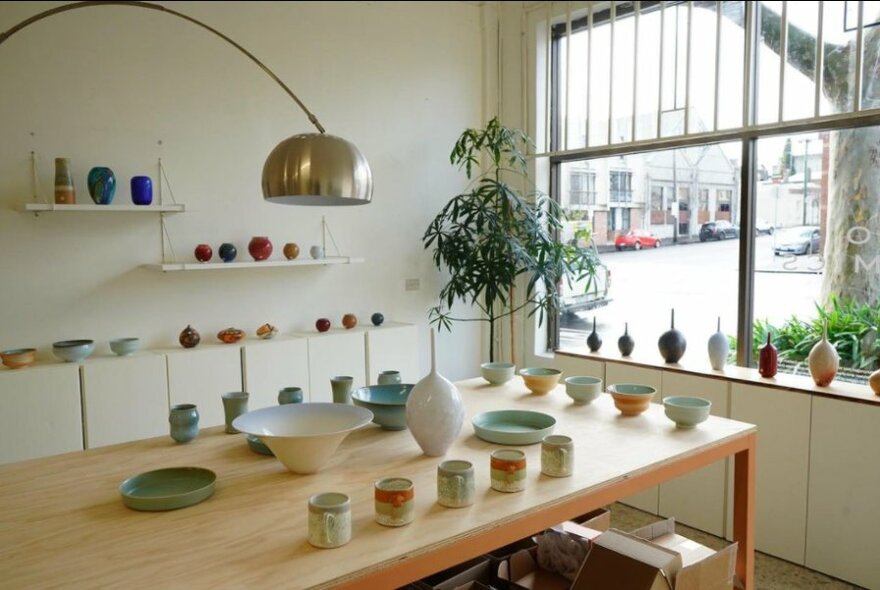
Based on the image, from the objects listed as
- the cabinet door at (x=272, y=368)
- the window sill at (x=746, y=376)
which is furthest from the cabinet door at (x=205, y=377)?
the window sill at (x=746, y=376)

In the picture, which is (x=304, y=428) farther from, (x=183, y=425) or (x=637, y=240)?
(x=637, y=240)

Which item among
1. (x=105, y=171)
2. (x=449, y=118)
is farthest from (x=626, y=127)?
(x=105, y=171)

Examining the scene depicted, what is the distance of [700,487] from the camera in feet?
10.6

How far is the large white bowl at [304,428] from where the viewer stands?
1.66m

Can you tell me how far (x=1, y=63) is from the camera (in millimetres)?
3061

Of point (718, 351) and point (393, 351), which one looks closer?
point (718, 351)

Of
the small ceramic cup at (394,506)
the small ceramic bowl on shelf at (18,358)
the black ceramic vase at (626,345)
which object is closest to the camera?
the small ceramic cup at (394,506)

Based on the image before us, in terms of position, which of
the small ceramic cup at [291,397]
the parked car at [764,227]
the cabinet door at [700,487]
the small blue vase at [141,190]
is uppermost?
the small blue vase at [141,190]

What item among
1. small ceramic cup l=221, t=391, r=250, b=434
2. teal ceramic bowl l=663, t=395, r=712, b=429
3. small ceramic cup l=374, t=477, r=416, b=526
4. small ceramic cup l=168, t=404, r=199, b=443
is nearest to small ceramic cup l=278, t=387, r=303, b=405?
small ceramic cup l=221, t=391, r=250, b=434

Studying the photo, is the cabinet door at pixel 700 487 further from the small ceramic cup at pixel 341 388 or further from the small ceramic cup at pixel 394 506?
the small ceramic cup at pixel 394 506

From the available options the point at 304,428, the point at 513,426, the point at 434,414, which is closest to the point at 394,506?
the point at 434,414

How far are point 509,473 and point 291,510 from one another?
537 mm

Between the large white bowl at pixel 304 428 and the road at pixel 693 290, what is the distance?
2.57 metres

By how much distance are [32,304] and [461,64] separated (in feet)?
10.5
